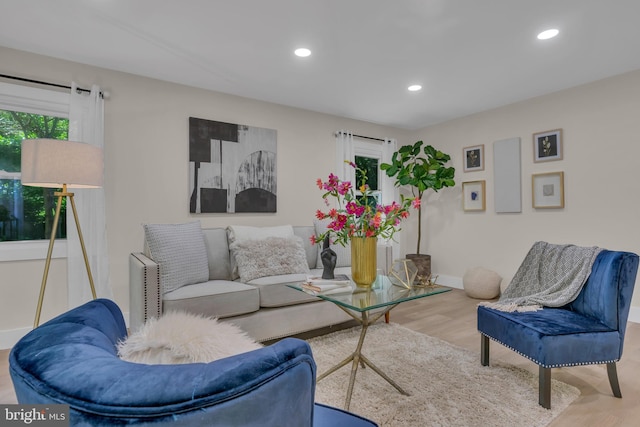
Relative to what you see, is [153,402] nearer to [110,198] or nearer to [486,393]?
[486,393]

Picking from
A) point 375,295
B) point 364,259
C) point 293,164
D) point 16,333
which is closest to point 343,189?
point 364,259

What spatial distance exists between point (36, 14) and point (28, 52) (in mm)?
734

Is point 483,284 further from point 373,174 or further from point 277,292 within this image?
point 277,292

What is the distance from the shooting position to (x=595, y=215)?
3.67 meters

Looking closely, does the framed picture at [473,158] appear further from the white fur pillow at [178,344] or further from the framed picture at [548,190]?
the white fur pillow at [178,344]

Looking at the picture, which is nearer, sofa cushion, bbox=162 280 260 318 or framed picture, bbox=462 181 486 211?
sofa cushion, bbox=162 280 260 318

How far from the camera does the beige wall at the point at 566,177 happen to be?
3.47 metres

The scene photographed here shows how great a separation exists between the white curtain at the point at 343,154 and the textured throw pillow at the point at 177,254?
2.39 metres

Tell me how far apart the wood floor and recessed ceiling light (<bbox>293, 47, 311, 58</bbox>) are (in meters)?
2.64

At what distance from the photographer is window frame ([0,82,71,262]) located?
2.86 m

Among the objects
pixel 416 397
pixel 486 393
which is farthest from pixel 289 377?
pixel 486 393

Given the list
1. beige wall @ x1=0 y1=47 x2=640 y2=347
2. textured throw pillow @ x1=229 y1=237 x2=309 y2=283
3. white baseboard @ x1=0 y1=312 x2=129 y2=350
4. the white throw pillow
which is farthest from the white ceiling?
white baseboard @ x1=0 y1=312 x2=129 y2=350

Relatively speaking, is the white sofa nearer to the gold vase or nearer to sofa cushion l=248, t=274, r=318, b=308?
sofa cushion l=248, t=274, r=318, b=308

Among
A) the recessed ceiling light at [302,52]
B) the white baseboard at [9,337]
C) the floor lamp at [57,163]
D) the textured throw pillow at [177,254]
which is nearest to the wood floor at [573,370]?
the white baseboard at [9,337]
